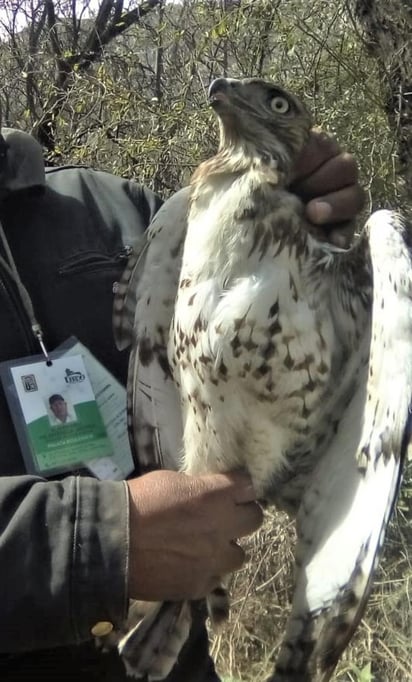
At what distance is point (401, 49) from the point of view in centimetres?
497

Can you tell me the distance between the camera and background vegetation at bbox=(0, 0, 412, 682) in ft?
16.4

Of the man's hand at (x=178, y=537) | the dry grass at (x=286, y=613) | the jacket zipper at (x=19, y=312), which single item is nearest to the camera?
the man's hand at (x=178, y=537)

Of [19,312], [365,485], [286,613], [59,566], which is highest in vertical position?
[19,312]

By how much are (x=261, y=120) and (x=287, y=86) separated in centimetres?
346

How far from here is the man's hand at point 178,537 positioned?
1.97 m

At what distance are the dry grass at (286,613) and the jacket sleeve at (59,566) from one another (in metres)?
3.31

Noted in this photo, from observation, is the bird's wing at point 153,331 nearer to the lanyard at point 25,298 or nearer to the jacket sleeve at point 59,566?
the lanyard at point 25,298

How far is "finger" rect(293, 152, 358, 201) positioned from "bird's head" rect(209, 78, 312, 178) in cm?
9

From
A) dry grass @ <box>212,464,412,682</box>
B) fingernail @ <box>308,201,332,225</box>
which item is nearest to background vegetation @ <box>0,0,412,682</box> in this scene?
dry grass @ <box>212,464,412,682</box>

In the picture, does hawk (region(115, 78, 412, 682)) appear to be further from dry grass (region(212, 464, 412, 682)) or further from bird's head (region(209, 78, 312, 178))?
dry grass (region(212, 464, 412, 682))

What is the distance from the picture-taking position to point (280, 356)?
238 centimetres

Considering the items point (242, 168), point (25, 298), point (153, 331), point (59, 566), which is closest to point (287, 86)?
point (242, 168)

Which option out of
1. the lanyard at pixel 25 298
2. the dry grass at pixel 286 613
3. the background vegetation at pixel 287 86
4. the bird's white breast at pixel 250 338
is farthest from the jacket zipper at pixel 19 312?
the dry grass at pixel 286 613

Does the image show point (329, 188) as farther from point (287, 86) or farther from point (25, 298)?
point (287, 86)
